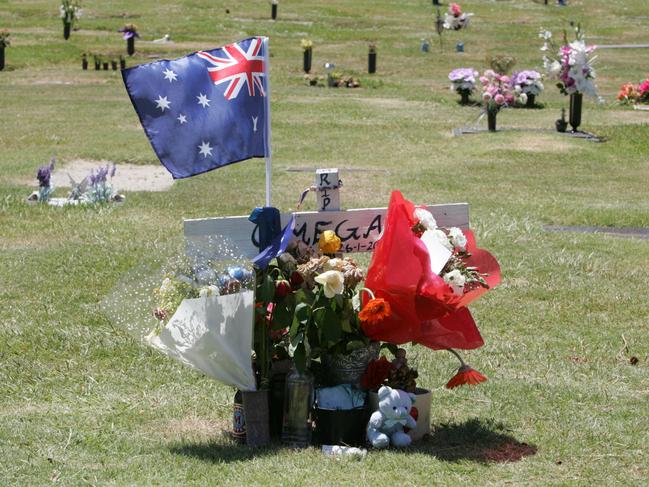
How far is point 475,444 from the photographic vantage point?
5957 mm

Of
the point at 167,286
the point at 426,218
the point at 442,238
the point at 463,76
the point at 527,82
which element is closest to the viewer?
the point at 167,286

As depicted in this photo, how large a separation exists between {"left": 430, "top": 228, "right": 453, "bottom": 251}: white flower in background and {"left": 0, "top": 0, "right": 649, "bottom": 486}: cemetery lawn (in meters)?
0.97

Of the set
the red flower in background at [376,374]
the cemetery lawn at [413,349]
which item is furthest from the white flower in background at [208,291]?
the red flower in background at [376,374]

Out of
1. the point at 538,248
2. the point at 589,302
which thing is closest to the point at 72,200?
the point at 538,248

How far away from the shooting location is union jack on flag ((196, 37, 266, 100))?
6.05 m

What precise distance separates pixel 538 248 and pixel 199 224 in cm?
593

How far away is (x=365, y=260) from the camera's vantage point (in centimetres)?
1092

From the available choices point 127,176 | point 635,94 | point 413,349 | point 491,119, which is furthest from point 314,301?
point 635,94

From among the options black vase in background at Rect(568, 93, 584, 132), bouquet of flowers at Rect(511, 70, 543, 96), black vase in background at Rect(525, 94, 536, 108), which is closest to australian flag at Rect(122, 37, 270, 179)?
black vase in background at Rect(568, 93, 584, 132)

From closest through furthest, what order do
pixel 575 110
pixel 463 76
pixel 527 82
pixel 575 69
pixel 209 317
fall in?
pixel 209 317, pixel 575 69, pixel 575 110, pixel 527 82, pixel 463 76

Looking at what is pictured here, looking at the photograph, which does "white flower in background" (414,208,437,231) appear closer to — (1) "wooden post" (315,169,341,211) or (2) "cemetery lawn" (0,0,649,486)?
(1) "wooden post" (315,169,341,211)

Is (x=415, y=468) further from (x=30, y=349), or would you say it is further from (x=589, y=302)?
(x=589, y=302)

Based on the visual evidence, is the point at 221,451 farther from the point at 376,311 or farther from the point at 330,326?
the point at 376,311

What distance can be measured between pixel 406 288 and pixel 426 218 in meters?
0.46
